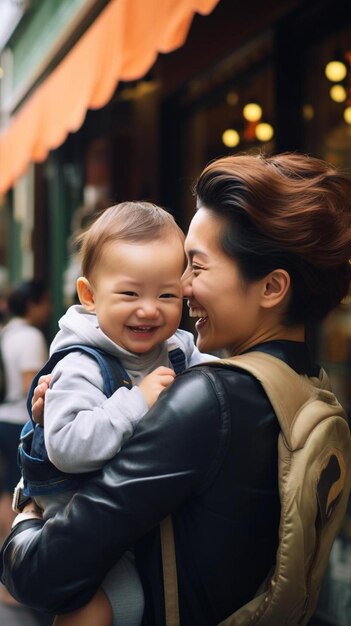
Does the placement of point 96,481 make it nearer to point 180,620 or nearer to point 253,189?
point 180,620

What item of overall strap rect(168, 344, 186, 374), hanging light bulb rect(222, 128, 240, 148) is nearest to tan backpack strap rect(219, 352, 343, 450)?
overall strap rect(168, 344, 186, 374)

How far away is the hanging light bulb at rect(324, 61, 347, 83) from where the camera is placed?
5367 mm

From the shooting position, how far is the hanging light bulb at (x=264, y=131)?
241 inches

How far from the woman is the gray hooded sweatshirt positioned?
56 mm

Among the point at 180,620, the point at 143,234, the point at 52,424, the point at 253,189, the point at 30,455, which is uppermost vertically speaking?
the point at 253,189

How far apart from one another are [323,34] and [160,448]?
13.2 ft

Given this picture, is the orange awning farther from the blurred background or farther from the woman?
the woman

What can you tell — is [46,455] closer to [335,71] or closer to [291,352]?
[291,352]

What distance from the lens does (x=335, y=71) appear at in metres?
5.41

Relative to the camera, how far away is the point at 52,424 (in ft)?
7.00

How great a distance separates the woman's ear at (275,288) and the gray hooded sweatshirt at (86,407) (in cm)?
38

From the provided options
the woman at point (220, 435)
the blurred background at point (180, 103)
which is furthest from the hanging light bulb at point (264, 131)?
the woman at point (220, 435)

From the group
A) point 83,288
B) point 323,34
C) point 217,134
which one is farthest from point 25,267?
point 83,288

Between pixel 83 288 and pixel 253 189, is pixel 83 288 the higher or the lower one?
the lower one
